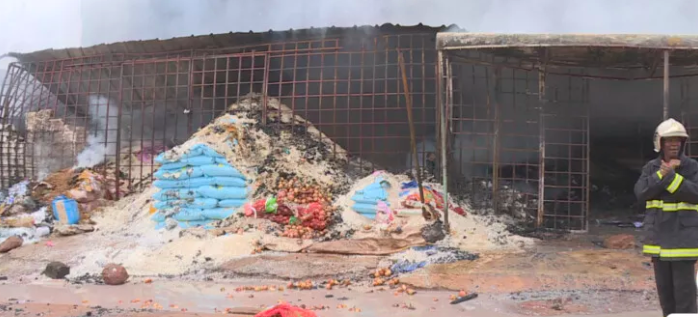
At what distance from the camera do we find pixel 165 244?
7.70m

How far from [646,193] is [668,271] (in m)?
0.55

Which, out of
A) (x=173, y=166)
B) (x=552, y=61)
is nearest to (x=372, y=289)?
(x=173, y=166)

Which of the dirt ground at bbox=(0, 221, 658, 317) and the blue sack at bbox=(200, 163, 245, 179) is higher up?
the blue sack at bbox=(200, 163, 245, 179)

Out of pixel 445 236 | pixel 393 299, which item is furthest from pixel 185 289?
pixel 445 236

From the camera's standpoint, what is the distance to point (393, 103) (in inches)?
399

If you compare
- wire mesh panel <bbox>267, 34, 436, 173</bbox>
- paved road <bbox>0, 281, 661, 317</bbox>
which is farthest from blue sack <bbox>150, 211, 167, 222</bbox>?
wire mesh panel <bbox>267, 34, 436, 173</bbox>

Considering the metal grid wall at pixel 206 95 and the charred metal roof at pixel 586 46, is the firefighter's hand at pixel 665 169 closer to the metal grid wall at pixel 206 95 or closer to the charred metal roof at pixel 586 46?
the charred metal roof at pixel 586 46

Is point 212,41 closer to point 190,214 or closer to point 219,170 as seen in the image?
point 219,170

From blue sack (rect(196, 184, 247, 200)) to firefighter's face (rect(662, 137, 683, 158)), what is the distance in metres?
6.11

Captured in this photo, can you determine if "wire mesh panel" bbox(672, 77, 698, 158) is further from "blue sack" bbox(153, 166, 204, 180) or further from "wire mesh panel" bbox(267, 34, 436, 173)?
"blue sack" bbox(153, 166, 204, 180)

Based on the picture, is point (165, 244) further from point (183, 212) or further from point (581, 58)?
point (581, 58)

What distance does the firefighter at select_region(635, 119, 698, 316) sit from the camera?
3.47 m

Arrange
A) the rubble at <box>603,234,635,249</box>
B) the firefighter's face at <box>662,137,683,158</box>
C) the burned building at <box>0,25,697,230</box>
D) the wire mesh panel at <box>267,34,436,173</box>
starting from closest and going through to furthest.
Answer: the firefighter's face at <box>662,137,683,158</box>
the rubble at <box>603,234,635,249</box>
the burned building at <box>0,25,697,230</box>
the wire mesh panel at <box>267,34,436,173</box>

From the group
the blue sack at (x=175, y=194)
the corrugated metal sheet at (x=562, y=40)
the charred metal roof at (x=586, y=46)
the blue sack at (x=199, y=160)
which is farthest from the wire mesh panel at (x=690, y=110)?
the blue sack at (x=175, y=194)
